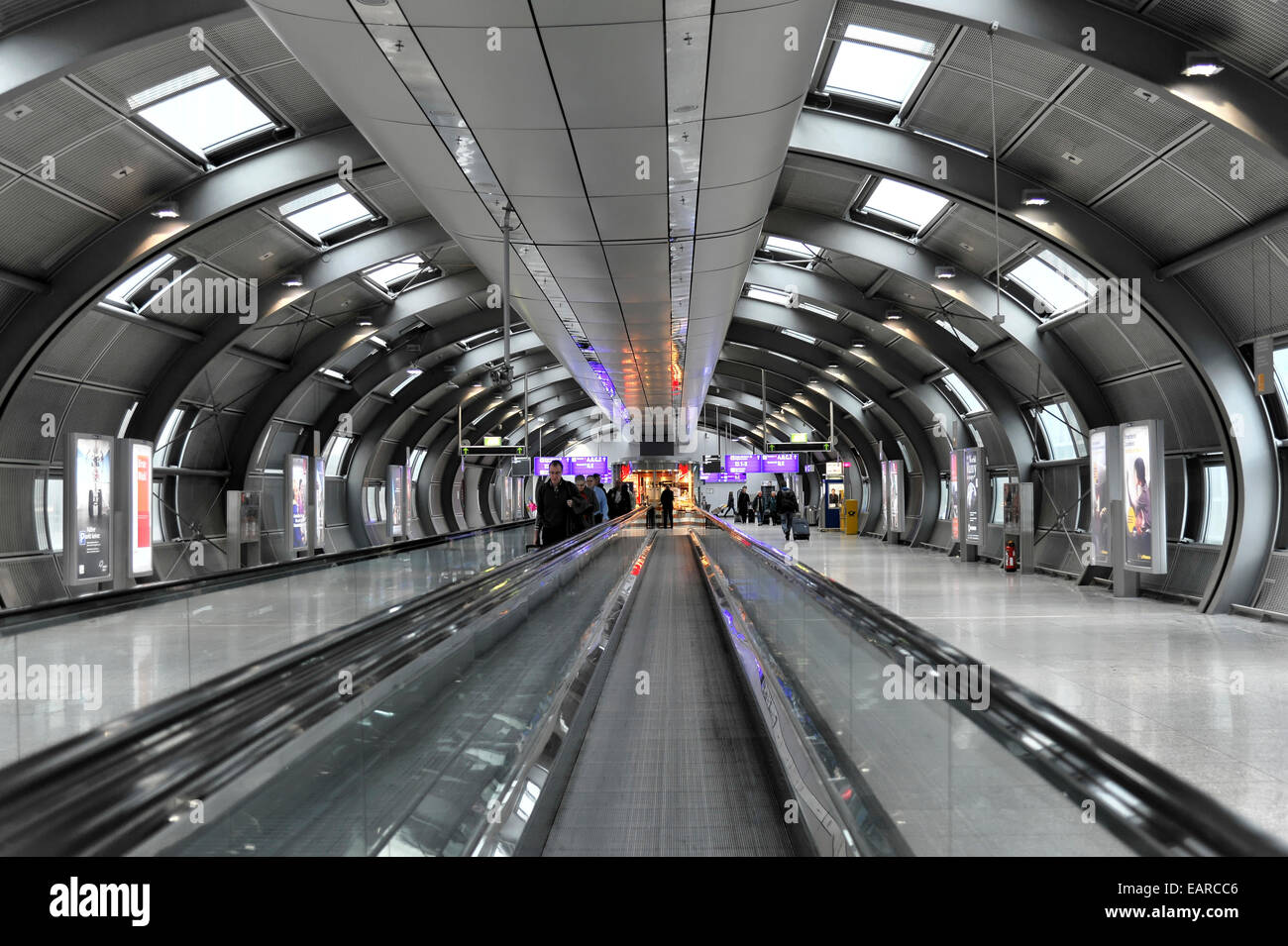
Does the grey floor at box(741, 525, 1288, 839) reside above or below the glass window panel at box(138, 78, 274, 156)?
below

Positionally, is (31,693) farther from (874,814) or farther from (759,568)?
(759,568)

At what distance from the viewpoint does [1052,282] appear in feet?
59.3

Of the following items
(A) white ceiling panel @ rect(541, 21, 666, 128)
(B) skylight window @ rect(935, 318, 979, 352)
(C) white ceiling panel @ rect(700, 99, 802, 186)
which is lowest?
(A) white ceiling panel @ rect(541, 21, 666, 128)

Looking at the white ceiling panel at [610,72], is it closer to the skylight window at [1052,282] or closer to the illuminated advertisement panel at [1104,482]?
the skylight window at [1052,282]

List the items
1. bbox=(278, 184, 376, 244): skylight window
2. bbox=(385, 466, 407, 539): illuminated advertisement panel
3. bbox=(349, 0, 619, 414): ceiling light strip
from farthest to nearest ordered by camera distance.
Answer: bbox=(385, 466, 407, 539): illuminated advertisement panel
bbox=(278, 184, 376, 244): skylight window
bbox=(349, 0, 619, 414): ceiling light strip

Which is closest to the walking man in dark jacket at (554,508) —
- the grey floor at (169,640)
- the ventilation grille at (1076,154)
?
the grey floor at (169,640)

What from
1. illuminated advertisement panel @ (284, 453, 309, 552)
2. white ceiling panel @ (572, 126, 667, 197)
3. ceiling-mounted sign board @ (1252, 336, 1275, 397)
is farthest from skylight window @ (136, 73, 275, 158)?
ceiling-mounted sign board @ (1252, 336, 1275, 397)

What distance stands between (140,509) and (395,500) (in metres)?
21.0

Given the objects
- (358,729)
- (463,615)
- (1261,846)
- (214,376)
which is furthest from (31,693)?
(214,376)

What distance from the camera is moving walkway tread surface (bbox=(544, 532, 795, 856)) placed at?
5.45 metres

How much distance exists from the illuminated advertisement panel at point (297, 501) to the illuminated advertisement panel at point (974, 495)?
18.8 m

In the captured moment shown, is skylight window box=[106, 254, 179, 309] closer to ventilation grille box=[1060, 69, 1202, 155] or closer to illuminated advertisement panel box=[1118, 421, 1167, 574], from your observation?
ventilation grille box=[1060, 69, 1202, 155]

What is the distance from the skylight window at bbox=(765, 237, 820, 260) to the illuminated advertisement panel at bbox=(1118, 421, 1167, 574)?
318 inches

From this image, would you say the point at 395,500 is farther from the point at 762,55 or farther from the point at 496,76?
the point at 762,55
